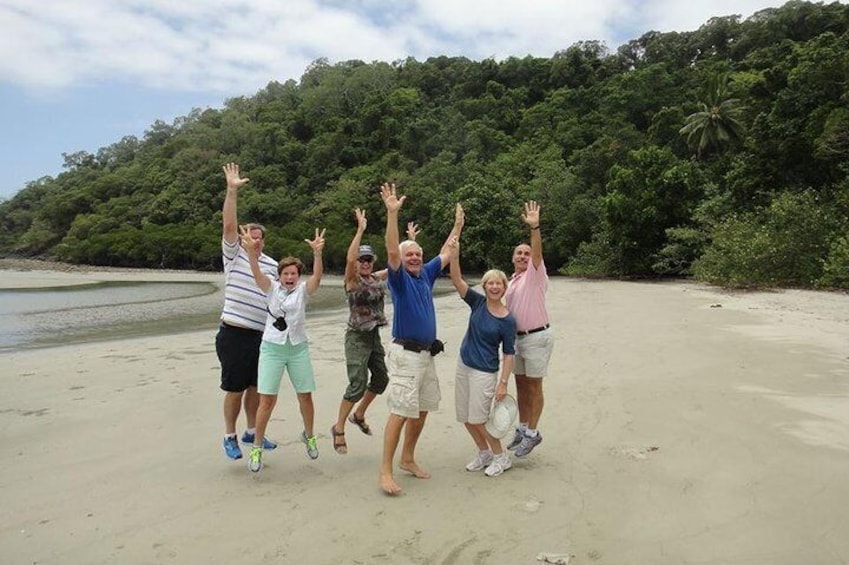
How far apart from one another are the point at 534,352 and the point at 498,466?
909mm

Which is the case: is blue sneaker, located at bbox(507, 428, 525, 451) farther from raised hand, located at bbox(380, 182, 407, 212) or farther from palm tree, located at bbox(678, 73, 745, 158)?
palm tree, located at bbox(678, 73, 745, 158)

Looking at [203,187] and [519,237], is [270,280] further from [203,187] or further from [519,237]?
[203,187]

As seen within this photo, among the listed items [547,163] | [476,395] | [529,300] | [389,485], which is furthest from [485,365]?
[547,163]

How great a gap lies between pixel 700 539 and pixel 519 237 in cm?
3621

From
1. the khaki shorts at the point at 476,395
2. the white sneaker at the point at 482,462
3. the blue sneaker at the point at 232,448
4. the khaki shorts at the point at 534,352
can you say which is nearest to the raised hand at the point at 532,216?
the khaki shorts at the point at 534,352

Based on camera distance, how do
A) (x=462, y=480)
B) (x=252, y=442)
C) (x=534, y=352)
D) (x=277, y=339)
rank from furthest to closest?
(x=252, y=442), (x=534, y=352), (x=277, y=339), (x=462, y=480)

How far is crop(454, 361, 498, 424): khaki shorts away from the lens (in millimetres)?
4266

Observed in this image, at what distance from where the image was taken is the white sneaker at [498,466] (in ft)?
14.1

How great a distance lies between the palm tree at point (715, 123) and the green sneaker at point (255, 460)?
4064 cm

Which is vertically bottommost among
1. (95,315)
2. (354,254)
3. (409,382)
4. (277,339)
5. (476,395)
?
(95,315)

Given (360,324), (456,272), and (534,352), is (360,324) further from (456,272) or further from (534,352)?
(534,352)

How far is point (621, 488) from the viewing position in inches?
157

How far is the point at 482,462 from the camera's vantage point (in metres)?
4.45

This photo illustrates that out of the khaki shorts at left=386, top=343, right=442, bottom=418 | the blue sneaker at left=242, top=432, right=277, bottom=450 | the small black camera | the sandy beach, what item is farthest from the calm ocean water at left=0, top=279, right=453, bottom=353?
the khaki shorts at left=386, top=343, right=442, bottom=418
